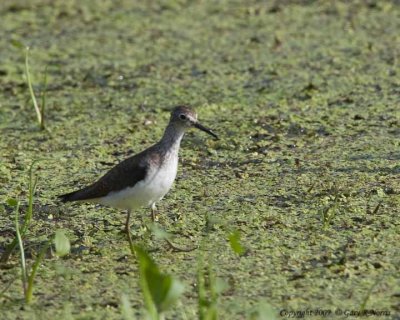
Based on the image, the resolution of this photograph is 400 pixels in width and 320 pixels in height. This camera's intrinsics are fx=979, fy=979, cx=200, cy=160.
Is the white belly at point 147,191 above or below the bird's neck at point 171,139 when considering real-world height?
below

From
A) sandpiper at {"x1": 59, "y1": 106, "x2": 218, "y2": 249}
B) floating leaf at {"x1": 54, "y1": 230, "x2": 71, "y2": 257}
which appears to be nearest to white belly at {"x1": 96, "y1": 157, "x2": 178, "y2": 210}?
sandpiper at {"x1": 59, "y1": 106, "x2": 218, "y2": 249}

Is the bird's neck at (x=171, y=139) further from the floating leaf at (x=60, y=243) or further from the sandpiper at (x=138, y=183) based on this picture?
the floating leaf at (x=60, y=243)

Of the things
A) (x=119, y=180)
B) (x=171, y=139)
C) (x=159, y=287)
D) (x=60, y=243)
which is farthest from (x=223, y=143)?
(x=159, y=287)

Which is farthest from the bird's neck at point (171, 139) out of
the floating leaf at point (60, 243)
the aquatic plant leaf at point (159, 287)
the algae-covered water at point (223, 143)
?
the aquatic plant leaf at point (159, 287)

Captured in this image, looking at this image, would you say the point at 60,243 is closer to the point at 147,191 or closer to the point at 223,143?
the point at 147,191

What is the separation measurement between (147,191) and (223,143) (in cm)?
191

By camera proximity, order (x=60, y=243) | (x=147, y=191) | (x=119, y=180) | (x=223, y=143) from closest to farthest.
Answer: (x=60, y=243)
(x=147, y=191)
(x=119, y=180)
(x=223, y=143)

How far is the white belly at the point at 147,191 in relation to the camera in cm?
520

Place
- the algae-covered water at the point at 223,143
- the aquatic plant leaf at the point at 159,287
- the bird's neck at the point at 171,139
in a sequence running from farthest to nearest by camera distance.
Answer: the bird's neck at the point at 171,139 < the algae-covered water at the point at 223,143 < the aquatic plant leaf at the point at 159,287

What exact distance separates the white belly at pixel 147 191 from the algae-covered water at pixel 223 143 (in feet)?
0.72

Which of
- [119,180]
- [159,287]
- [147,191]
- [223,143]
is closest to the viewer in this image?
[159,287]

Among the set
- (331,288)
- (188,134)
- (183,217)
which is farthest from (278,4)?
(331,288)

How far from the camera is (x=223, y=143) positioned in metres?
7.04

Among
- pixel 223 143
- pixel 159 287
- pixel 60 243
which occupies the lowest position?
pixel 223 143
